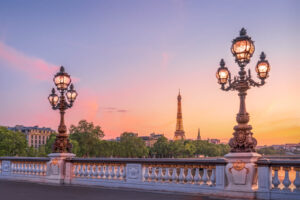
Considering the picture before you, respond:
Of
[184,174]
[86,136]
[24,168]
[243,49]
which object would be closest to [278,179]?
[184,174]

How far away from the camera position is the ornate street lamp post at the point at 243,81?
46.4 ft

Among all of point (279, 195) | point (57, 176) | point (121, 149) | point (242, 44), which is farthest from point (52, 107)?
point (121, 149)

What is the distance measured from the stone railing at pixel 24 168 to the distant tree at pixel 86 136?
107989 mm

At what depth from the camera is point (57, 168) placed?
20.2 metres

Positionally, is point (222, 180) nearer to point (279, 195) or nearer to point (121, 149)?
point (279, 195)

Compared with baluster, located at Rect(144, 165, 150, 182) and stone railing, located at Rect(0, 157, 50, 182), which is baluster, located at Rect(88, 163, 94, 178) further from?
baluster, located at Rect(144, 165, 150, 182)

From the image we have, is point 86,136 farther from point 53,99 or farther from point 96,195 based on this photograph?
point 96,195

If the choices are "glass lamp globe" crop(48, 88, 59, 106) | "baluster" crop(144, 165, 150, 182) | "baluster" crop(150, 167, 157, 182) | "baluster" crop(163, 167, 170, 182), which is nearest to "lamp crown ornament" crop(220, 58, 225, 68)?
"baluster" crop(163, 167, 170, 182)

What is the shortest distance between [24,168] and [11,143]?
84774 mm

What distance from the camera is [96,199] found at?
1370 cm

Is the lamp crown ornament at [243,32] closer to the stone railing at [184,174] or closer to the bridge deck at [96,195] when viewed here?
the stone railing at [184,174]

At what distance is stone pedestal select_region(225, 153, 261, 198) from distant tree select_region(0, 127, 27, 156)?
9452 cm

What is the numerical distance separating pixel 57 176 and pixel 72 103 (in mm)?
3945

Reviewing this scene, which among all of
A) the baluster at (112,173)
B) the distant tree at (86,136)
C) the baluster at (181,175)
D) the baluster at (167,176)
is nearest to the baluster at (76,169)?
the baluster at (112,173)
